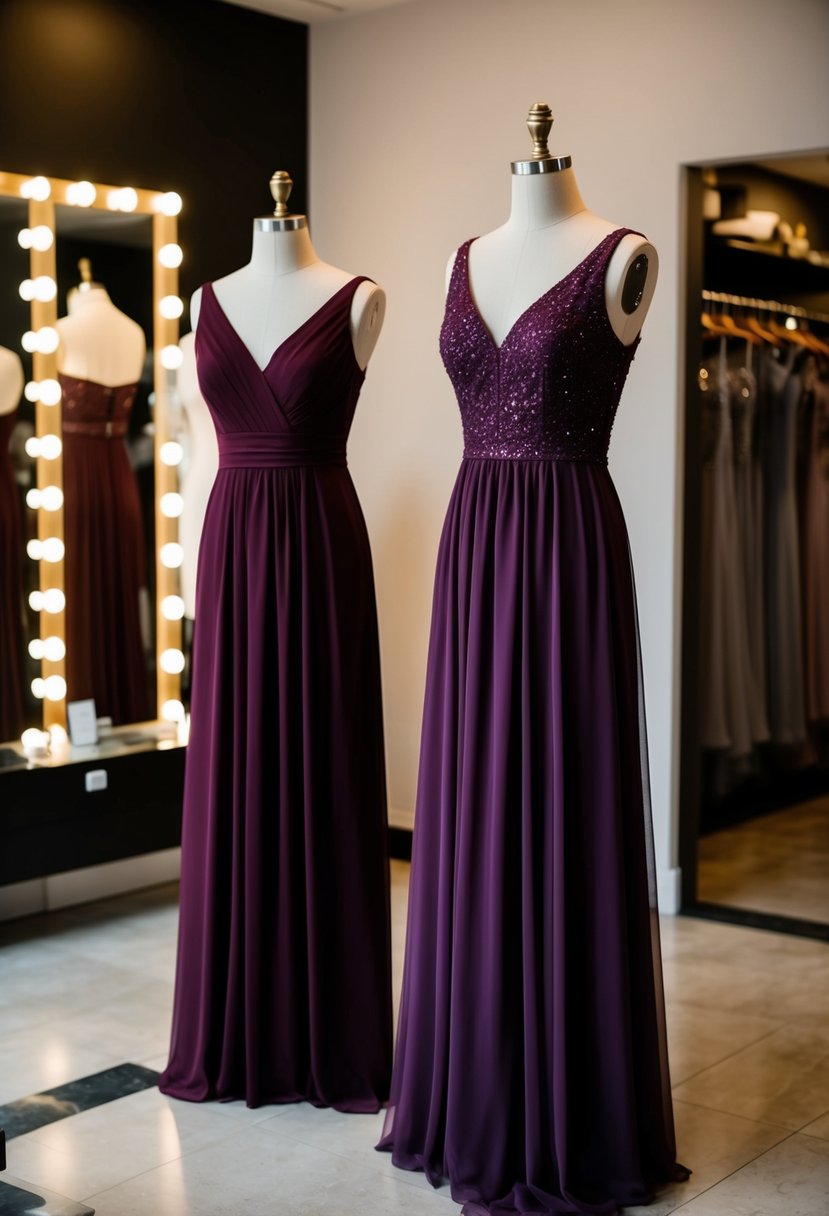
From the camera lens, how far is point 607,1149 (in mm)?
2693

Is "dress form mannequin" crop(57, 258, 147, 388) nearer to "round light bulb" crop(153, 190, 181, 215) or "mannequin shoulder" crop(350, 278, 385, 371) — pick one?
"round light bulb" crop(153, 190, 181, 215)

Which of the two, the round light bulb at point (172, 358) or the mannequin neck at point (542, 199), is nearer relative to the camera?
the mannequin neck at point (542, 199)

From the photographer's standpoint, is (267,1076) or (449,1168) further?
(267,1076)

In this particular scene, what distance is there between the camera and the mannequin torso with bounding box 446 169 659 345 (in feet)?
8.82

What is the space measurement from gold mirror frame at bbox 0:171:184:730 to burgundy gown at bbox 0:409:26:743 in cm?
7

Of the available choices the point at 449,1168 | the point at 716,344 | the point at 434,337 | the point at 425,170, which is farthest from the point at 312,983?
the point at 716,344

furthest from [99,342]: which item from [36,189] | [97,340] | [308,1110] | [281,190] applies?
[308,1110]

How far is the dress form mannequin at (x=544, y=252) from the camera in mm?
2691

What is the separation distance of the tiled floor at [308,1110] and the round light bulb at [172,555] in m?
1.14

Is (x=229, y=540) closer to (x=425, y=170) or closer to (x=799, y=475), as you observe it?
(x=425, y=170)

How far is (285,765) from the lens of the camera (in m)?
3.14

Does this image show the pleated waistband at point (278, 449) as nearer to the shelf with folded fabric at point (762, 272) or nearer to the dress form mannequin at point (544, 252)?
the dress form mannequin at point (544, 252)

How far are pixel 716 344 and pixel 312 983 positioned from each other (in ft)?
10.7

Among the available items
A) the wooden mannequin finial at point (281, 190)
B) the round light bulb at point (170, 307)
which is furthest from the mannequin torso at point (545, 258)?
the round light bulb at point (170, 307)
